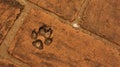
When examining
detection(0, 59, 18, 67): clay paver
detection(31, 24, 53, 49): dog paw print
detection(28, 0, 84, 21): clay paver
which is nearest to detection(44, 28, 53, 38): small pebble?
detection(31, 24, 53, 49): dog paw print

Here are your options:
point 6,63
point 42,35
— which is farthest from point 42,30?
point 6,63

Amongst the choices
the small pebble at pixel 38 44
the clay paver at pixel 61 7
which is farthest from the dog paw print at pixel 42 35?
the clay paver at pixel 61 7

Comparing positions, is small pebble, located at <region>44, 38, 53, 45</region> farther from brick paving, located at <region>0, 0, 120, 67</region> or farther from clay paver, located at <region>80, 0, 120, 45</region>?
clay paver, located at <region>80, 0, 120, 45</region>

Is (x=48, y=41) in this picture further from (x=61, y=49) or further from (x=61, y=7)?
(x=61, y=7)

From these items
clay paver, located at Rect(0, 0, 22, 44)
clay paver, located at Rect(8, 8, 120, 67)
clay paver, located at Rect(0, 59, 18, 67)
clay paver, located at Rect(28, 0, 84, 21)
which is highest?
clay paver, located at Rect(28, 0, 84, 21)

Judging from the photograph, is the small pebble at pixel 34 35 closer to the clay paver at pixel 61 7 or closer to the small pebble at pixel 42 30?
the small pebble at pixel 42 30

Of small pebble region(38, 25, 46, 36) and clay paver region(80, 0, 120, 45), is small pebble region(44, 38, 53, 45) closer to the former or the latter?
small pebble region(38, 25, 46, 36)

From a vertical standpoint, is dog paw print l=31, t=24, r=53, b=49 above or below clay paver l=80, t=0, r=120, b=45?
below

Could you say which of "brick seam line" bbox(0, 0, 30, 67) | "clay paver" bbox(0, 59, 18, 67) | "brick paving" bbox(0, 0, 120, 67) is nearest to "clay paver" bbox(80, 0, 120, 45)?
"brick paving" bbox(0, 0, 120, 67)
